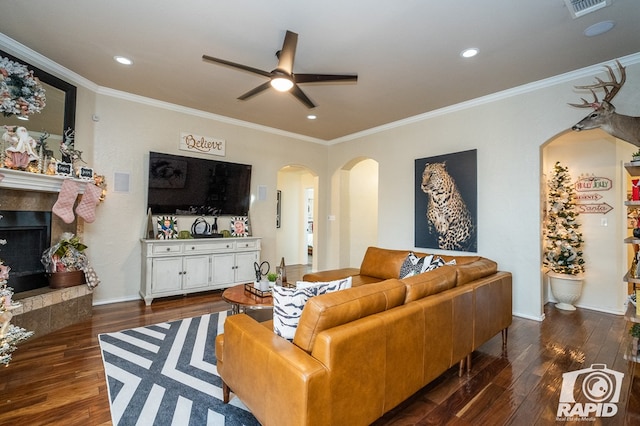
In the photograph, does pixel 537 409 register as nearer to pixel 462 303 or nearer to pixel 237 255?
pixel 462 303

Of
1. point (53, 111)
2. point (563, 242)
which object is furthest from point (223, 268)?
point (563, 242)

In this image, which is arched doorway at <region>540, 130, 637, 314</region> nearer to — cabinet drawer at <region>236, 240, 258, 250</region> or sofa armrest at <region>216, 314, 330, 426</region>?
sofa armrest at <region>216, 314, 330, 426</region>

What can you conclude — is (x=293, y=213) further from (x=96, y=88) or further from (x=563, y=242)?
(x=563, y=242)

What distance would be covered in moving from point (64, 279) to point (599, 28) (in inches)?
229

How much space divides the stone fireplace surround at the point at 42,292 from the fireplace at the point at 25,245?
7 cm

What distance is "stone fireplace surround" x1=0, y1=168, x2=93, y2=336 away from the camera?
2.89 meters

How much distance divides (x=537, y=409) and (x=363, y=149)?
465 centimetres

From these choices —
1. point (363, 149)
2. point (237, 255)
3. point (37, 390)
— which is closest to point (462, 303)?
point (37, 390)

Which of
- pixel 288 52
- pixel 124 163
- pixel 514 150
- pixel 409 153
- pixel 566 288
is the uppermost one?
pixel 288 52

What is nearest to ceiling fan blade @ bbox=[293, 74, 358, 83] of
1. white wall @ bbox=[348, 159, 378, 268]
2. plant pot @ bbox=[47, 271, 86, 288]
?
plant pot @ bbox=[47, 271, 86, 288]

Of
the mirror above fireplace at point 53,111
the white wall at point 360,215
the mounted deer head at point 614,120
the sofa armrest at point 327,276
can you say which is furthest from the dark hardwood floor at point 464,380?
the white wall at point 360,215

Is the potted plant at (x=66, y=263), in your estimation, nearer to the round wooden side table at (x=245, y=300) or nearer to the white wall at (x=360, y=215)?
the round wooden side table at (x=245, y=300)

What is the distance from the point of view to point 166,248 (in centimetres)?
420

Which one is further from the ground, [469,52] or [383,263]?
[469,52]
